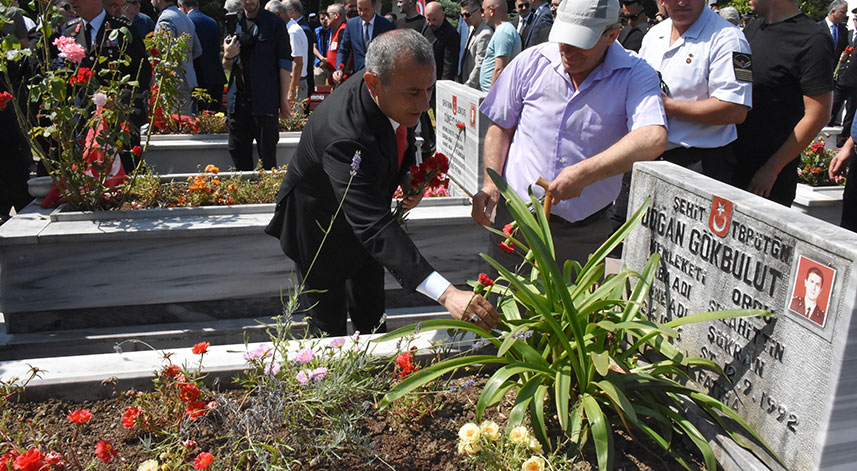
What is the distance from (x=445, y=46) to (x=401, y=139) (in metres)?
6.50

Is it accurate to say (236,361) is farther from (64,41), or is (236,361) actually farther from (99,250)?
(64,41)

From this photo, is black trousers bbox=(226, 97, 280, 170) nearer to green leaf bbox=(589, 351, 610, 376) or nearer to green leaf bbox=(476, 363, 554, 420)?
green leaf bbox=(476, 363, 554, 420)

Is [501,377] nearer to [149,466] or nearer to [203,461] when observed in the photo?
[203,461]

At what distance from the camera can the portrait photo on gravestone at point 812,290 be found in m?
1.60

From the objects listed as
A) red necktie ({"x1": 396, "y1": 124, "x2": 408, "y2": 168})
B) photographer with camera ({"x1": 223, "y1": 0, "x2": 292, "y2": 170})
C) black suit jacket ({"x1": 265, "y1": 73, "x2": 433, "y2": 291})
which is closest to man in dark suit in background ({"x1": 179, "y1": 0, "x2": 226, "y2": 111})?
photographer with camera ({"x1": 223, "y1": 0, "x2": 292, "y2": 170})

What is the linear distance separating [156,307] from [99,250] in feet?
1.53

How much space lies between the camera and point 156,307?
4.17 metres

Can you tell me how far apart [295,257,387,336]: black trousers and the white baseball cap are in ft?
4.34

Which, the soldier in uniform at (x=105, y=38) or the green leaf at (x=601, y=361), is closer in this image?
the green leaf at (x=601, y=361)

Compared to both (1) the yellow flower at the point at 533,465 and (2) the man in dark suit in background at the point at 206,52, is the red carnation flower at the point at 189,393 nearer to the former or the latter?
(1) the yellow flower at the point at 533,465

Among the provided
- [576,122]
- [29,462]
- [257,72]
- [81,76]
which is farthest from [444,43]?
[29,462]

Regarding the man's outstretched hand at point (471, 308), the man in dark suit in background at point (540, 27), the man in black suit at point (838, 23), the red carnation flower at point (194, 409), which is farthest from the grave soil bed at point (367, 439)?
the man in black suit at point (838, 23)

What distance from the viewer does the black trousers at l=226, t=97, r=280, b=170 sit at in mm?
6219

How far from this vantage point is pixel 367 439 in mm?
2010
